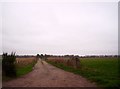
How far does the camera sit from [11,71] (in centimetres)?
1786

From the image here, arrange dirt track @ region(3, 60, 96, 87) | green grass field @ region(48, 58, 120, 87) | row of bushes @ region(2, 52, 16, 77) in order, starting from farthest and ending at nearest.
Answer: row of bushes @ region(2, 52, 16, 77) → green grass field @ region(48, 58, 120, 87) → dirt track @ region(3, 60, 96, 87)

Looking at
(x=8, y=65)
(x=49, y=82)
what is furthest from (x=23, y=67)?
(x=49, y=82)

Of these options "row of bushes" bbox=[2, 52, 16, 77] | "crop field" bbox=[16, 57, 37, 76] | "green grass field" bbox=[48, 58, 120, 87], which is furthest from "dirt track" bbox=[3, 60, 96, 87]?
"crop field" bbox=[16, 57, 37, 76]

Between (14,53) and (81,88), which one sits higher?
(14,53)

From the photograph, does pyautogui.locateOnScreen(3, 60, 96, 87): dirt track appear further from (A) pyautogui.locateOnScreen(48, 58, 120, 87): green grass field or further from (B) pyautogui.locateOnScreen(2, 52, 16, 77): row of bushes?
(B) pyautogui.locateOnScreen(2, 52, 16, 77): row of bushes

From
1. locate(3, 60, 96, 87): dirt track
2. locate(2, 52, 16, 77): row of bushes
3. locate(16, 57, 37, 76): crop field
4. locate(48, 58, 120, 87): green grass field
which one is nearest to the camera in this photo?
locate(3, 60, 96, 87): dirt track

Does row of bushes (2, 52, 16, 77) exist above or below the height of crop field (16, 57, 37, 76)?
above

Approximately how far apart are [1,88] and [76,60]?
19939 mm

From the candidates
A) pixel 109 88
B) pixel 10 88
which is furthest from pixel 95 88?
pixel 10 88

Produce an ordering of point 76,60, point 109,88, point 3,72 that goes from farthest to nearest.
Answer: point 76,60 → point 3,72 → point 109,88

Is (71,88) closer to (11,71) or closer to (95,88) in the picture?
(95,88)

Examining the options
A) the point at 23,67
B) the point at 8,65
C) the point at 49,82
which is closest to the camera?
the point at 49,82

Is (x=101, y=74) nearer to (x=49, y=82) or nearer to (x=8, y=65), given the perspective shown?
(x=49, y=82)

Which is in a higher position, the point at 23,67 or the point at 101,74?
the point at 101,74
